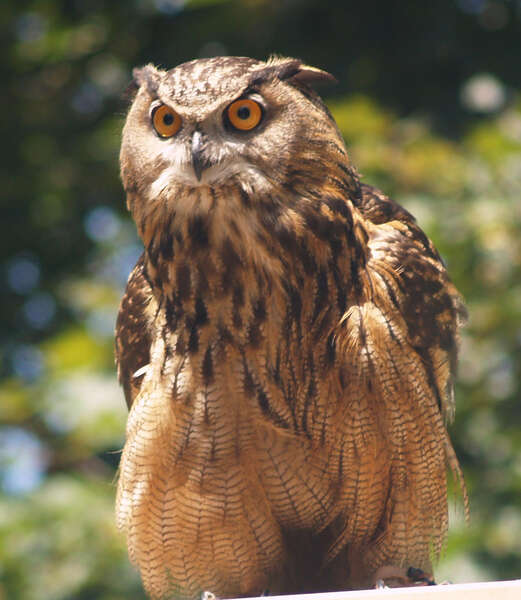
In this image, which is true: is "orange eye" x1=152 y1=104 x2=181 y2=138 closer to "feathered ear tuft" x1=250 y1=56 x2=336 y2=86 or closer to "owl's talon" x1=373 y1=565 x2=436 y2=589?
"feathered ear tuft" x1=250 y1=56 x2=336 y2=86

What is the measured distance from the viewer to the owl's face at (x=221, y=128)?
279 centimetres

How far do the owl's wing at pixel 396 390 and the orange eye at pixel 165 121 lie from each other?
594 millimetres

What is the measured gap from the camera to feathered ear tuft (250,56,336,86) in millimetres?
2930

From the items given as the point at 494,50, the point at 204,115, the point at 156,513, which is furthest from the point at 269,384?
the point at 494,50

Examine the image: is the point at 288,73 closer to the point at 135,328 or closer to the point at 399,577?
the point at 135,328

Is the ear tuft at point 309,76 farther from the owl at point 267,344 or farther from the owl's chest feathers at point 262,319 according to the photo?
the owl's chest feathers at point 262,319

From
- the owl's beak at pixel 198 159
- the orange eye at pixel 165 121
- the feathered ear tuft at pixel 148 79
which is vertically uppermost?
the feathered ear tuft at pixel 148 79

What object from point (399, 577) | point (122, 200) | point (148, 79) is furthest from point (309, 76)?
point (122, 200)

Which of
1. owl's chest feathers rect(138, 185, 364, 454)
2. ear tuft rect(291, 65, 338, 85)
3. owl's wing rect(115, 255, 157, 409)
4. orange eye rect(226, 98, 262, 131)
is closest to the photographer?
orange eye rect(226, 98, 262, 131)

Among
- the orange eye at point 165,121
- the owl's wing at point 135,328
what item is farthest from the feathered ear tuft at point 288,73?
the owl's wing at point 135,328

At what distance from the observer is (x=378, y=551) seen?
3.27 meters

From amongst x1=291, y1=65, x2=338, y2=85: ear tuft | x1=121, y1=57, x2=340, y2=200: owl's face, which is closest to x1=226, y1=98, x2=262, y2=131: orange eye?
x1=121, y1=57, x2=340, y2=200: owl's face

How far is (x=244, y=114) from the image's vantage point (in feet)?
9.37

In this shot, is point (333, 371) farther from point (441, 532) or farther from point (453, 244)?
point (453, 244)
